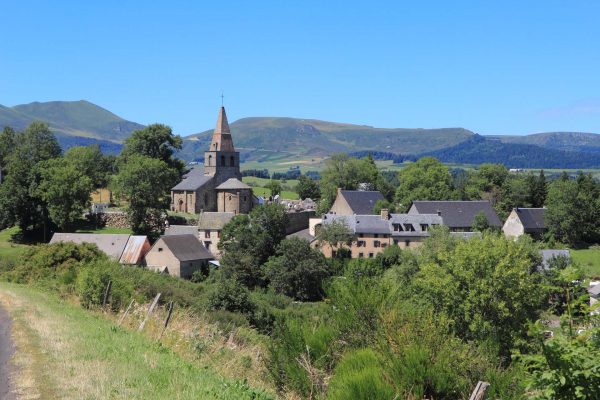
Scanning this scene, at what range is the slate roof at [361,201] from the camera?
7306cm

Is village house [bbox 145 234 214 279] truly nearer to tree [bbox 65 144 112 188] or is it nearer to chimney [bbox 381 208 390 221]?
chimney [bbox 381 208 390 221]

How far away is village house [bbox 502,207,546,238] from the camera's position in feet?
237

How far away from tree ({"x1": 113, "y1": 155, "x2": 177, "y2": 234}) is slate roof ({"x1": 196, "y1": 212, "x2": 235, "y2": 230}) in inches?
180

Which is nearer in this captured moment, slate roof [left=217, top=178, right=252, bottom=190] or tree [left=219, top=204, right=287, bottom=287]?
tree [left=219, top=204, right=287, bottom=287]

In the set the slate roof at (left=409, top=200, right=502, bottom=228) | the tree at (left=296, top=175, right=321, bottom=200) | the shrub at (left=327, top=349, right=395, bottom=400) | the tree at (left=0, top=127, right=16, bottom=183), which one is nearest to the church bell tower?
the slate roof at (left=409, top=200, right=502, bottom=228)

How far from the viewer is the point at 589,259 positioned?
200ft

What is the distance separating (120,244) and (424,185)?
Answer: 139ft

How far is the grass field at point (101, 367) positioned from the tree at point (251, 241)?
37.1 m

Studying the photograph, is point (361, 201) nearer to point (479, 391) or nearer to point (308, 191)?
point (308, 191)

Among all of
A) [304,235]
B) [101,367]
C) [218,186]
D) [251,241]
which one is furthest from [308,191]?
[101,367]

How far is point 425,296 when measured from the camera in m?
29.9

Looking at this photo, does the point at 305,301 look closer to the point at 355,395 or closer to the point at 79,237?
the point at 79,237

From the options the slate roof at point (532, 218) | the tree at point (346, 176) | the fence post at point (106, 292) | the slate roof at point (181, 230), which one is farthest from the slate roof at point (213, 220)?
the fence post at point (106, 292)

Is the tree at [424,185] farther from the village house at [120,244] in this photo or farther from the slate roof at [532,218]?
the village house at [120,244]
